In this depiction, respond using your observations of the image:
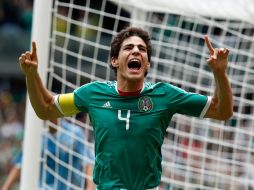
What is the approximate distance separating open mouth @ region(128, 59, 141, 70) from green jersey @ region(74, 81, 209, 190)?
0.45ft

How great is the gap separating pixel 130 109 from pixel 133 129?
114mm

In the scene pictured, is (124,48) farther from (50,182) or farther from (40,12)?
(50,182)

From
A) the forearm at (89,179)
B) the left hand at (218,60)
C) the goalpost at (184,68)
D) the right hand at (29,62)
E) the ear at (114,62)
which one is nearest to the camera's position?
the left hand at (218,60)

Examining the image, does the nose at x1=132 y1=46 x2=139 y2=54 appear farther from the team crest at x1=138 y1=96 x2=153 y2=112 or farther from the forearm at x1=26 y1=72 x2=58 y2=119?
the forearm at x1=26 y1=72 x2=58 y2=119

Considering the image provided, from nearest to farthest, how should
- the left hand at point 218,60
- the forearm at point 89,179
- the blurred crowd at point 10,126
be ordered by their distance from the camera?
the left hand at point 218,60 < the forearm at point 89,179 < the blurred crowd at point 10,126

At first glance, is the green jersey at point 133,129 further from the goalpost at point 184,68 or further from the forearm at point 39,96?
the goalpost at point 184,68

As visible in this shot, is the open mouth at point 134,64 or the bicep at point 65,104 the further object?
the bicep at point 65,104

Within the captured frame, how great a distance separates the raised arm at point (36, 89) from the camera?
452cm

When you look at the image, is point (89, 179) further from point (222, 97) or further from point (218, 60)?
point (218, 60)

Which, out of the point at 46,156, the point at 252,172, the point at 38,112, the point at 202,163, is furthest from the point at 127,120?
the point at 252,172

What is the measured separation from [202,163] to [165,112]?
3406mm

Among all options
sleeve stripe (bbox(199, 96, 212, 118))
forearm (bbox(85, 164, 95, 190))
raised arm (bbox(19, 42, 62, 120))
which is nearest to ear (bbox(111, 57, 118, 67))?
raised arm (bbox(19, 42, 62, 120))

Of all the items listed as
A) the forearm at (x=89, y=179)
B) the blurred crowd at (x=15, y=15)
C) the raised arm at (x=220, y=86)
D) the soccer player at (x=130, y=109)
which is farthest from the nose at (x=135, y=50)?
the blurred crowd at (x=15, y=15)

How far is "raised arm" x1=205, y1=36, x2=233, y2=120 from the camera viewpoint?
4.28m
